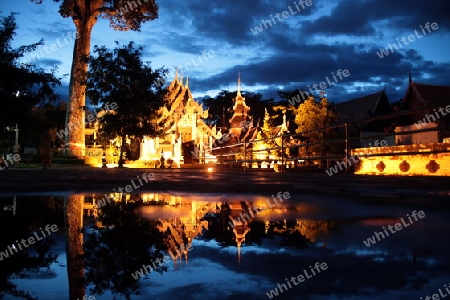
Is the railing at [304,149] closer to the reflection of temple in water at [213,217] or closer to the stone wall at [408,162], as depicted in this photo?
the stone wall at [408,162]

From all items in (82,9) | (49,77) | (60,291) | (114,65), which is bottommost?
(60,291)

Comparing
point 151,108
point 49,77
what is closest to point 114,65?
point 151,108

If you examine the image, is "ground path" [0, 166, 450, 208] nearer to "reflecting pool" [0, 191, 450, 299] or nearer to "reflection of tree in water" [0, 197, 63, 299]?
"reflecting pool" [0, 191, 450, 299]

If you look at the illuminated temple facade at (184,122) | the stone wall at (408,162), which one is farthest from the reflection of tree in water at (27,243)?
the illuminated temple facade at (184,122)

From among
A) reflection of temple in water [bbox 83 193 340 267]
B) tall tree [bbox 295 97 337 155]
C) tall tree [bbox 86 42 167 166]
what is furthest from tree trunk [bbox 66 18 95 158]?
reflection of temple in water [bbox 83 193 340 267]

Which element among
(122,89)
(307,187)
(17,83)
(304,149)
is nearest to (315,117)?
(304,149)

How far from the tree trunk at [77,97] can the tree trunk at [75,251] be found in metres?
24.8

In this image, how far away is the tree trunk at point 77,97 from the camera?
85.9 ft

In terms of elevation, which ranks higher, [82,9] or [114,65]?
[82,9]

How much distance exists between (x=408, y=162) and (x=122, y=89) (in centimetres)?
1483

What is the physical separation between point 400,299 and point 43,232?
61.3 inches

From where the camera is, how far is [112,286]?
113cm

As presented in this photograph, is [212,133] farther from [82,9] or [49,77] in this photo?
[49,77]

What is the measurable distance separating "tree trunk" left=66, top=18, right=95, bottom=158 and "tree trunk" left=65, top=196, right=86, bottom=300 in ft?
81.4
